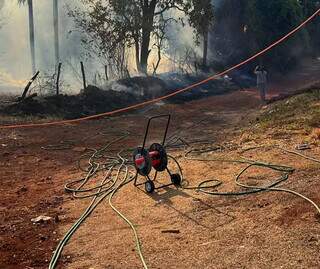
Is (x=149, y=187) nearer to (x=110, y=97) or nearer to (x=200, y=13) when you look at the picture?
(x=110, y=97)

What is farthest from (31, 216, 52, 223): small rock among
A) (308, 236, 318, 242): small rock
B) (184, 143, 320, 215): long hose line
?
(308, 236, 318, 242): small rock

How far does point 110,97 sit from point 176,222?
43.6 ft

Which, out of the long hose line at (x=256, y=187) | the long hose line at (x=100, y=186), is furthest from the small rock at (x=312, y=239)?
the long hose line at (x=100, y=186)

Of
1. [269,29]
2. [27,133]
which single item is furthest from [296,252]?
[269,29]

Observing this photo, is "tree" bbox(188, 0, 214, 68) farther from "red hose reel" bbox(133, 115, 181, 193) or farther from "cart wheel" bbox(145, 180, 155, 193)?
"cart wheel" bbox(145, 180, 155, 193)

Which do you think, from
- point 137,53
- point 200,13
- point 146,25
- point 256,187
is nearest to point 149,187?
point 256,187

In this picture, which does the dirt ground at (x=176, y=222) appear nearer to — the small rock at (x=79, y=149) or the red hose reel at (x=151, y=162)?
the red hose reel at (x=151, y=162)

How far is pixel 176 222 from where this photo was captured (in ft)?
20.3

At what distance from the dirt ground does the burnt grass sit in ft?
20.1

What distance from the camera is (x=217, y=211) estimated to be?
637 centimetres

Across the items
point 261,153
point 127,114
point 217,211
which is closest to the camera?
point 217,211

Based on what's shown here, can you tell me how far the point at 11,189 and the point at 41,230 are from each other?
2350 millimetres

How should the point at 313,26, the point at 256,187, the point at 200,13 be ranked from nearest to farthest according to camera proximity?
the point at 256,187 < the point at 200,13 < the point at 313,26

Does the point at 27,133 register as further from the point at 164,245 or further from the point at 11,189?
the point at 164,245
